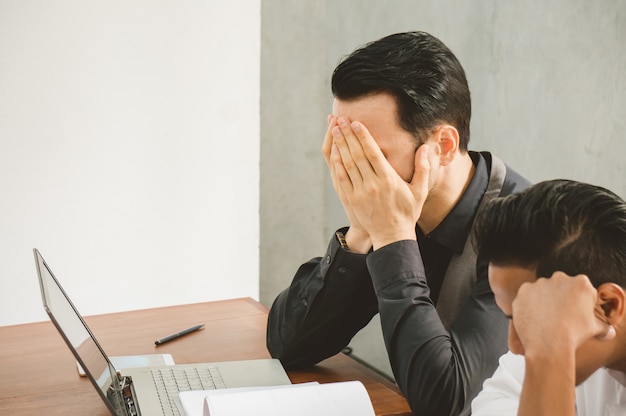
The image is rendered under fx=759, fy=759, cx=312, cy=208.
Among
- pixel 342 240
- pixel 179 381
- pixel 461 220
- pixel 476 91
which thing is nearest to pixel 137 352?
pixel 179 381

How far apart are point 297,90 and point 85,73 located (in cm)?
77

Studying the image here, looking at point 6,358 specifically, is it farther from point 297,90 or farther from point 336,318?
point 297,90

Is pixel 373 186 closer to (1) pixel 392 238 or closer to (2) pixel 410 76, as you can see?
(1) pixel 392 238

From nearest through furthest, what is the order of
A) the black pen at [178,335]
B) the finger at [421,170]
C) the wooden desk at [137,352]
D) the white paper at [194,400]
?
the white paper at [194,400]
the wooden desk at [137,352]
the finger at [421,170]
the black pen at [178,335]

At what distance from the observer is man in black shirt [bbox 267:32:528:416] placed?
1312mm

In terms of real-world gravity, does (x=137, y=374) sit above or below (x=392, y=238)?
below

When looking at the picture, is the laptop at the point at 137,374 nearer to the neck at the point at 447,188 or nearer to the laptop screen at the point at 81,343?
the laptop screen at the point at 81,343

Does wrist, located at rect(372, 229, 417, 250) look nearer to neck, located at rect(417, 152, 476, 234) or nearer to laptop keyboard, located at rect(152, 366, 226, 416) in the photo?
neck, located at rect(417, 152, 476, 234)

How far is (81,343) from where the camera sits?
1.13 metres

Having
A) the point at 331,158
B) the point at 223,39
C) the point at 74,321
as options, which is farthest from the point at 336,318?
the point at 223,39

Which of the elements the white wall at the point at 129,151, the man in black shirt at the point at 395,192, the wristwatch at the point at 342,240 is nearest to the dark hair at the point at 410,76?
the man in black shirt at the point at 395,192

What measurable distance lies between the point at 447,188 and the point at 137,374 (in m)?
0.64

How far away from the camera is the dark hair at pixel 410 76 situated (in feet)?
4.47

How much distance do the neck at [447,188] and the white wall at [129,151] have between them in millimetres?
1674
